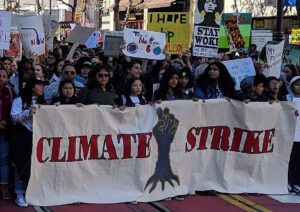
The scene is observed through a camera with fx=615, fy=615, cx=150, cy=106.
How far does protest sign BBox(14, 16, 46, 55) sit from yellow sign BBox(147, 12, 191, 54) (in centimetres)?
238

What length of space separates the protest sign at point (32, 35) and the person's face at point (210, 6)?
11.5 feet

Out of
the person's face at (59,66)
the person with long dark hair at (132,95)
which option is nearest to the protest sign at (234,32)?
the person's face at (59,66)

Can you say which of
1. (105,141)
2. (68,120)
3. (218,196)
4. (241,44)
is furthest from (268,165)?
(241,44)

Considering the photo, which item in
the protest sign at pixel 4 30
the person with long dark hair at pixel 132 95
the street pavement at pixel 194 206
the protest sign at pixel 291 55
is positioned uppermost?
the protest sign at pixel 4 30

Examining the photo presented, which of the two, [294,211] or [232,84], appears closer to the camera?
[294,211]

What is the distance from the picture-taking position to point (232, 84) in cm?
848

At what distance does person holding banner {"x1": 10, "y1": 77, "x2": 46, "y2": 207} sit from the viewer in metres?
6.92

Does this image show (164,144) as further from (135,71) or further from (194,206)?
(135,71)

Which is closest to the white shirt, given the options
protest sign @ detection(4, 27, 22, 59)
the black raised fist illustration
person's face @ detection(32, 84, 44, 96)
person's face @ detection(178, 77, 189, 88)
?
person's face @ detection(32, 84, 44, 96)

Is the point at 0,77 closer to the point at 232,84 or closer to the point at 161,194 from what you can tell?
the point at 161,194

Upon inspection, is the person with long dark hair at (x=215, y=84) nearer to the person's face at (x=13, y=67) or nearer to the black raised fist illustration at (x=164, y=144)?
the black raised fist illustration at (x=164, y=144)

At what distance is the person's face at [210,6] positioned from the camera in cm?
1019

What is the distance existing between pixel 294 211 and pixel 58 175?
8.94ft

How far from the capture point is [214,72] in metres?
8.37
